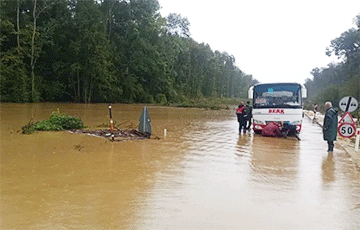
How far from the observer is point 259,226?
468cm

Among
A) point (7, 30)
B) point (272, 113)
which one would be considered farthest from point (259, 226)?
point (7, 30)

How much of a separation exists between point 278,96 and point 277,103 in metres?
0.38

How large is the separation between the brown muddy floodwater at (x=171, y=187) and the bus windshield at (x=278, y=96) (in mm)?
4416

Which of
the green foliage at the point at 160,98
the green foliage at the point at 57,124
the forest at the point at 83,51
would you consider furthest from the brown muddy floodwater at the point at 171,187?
the green foliage at the point at 160,98

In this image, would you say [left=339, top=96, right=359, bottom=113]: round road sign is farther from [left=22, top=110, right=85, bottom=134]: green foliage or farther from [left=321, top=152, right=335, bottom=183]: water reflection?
[left=22, top=110, right=85, bottom=134]: green foliage

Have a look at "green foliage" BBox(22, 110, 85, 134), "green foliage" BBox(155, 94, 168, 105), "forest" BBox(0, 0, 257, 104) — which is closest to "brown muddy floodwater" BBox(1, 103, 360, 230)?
"green foliage" BBox(22, 110, 85, 134)

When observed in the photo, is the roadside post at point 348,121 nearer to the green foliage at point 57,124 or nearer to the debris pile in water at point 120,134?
the debris pile in water at point 120,134

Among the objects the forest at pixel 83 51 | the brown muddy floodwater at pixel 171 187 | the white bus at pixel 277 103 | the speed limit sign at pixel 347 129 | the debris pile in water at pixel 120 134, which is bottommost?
the brown muddy floodwater at pixel 171 187

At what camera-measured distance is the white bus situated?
50.5 ft

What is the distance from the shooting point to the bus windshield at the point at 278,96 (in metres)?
15.5

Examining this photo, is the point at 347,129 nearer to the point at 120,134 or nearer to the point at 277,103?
the point at 277,103

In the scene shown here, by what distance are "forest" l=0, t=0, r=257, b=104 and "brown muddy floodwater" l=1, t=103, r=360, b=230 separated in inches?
1194

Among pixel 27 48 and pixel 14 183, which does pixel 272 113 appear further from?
pixel 27 48

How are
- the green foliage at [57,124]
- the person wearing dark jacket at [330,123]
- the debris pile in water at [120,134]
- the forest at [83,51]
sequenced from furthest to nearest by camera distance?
the forest at [83,51] < the green foliage at [57,124] < the debris pile in water at [120,134] < the person wearing dark jacket at [330,123]
